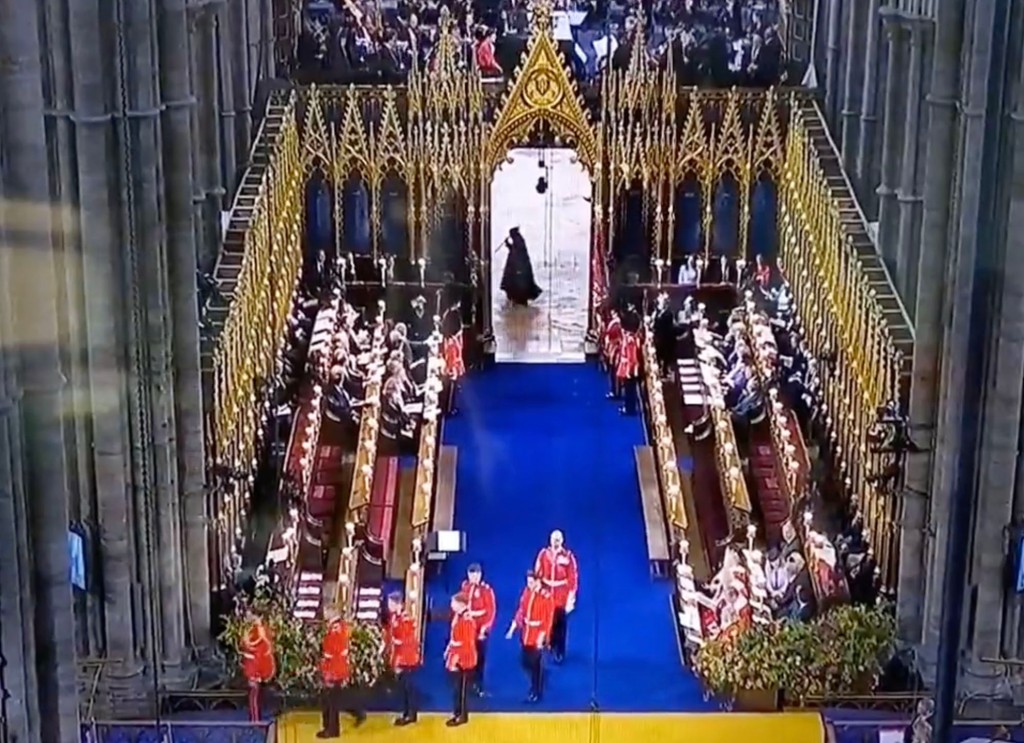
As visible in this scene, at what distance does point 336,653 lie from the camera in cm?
1822

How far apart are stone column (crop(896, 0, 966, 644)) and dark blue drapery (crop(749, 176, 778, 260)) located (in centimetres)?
971

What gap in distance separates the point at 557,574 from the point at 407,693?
8.19 feet

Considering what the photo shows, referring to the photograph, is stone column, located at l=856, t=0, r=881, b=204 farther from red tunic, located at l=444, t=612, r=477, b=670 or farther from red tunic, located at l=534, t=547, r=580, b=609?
red tunic, located at l=444, t=612, r=477, b=670

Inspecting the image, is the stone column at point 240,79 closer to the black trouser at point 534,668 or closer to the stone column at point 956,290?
the black trouser at point 534,668

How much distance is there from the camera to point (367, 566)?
70.1ft

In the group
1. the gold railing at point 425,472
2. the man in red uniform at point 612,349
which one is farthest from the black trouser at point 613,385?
the gold railing at point 425,472

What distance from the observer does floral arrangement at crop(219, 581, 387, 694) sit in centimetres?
1831

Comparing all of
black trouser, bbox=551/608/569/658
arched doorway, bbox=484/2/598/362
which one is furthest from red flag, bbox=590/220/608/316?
black trouser, bbox=551/608/569/658

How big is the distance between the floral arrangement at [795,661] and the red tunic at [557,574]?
178 centimetres

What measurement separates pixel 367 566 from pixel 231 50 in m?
8.47

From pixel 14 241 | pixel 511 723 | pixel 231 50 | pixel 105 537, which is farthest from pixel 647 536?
pixel 14 241

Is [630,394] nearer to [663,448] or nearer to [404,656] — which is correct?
[663,448]

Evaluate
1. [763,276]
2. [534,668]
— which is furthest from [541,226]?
[534,668]

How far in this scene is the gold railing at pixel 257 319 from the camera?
69.3 ft
